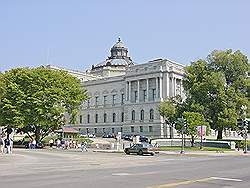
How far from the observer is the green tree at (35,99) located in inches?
2440

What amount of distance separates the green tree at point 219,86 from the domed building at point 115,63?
71.7 metres

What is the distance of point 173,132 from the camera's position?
110312mm

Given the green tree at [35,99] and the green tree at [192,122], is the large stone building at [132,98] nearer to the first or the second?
the green tree at [192,122]

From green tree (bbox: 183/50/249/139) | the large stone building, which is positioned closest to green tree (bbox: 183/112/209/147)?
green tree (bbox: 183/50/249/139)

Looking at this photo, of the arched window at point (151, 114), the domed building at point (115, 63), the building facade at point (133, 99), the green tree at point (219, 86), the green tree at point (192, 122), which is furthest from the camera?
the domed building at point (115, 63)

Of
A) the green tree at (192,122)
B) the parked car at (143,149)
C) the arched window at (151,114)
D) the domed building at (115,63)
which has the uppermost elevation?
the domed building at (115,63)

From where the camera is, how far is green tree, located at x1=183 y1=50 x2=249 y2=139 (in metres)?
74.2

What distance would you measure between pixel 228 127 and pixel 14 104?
35.4 m

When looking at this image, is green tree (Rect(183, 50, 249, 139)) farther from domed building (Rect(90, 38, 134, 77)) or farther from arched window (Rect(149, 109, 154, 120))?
domed building (Rect(90, 38, 134, 77))

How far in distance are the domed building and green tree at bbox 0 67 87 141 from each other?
279ft

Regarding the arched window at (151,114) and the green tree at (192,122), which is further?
the arched window at (151,114)

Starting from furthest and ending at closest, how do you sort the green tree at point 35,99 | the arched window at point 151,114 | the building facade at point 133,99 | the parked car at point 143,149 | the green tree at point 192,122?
1. the arched window at point 151,114
2. the building facade at point 133,99
3. the green tree at point 192,122
4. the green tree at point 35,99
5. the parked car at point 143,149

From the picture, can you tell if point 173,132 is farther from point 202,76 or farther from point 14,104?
point 14,104

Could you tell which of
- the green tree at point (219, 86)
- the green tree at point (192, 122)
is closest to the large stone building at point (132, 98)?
the green tree at point (219, 86)
